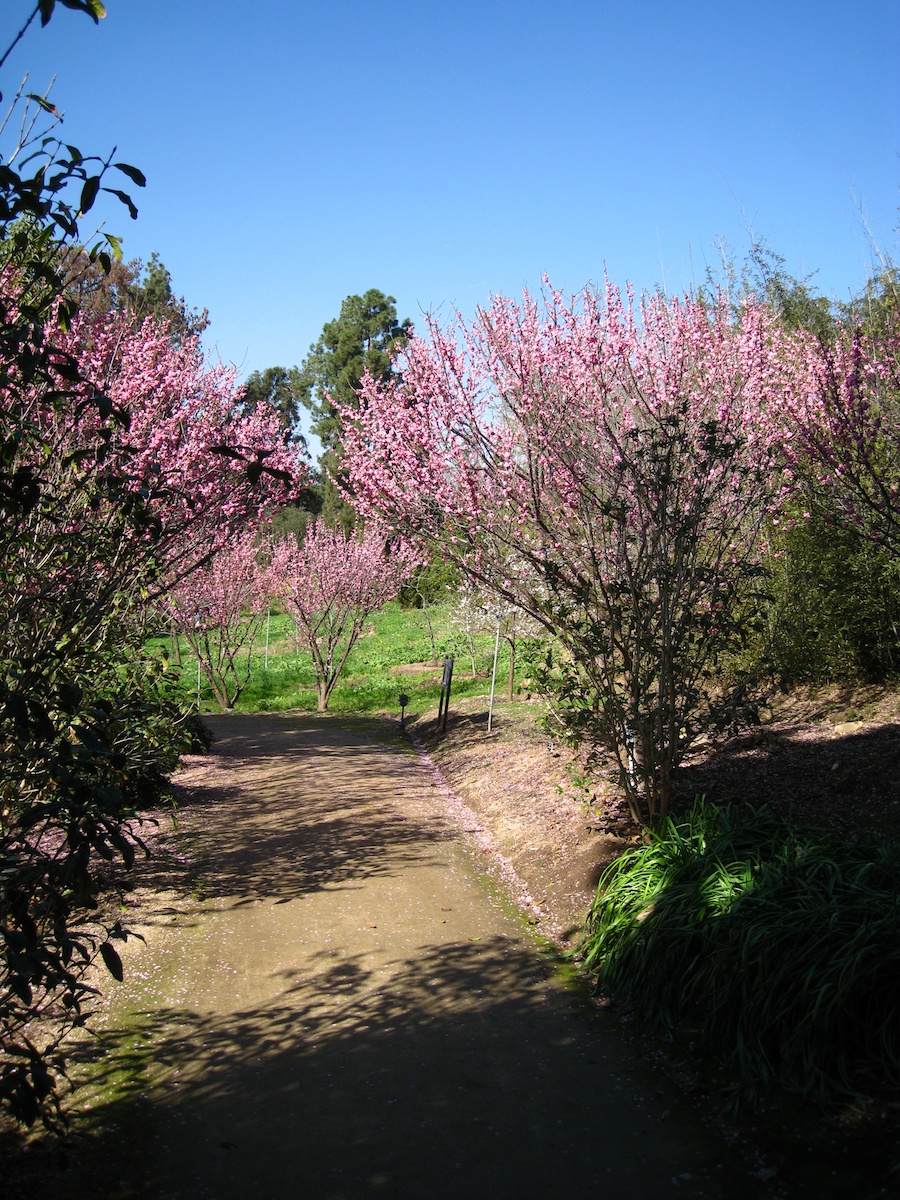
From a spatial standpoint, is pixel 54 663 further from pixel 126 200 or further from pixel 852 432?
pixel 852 432

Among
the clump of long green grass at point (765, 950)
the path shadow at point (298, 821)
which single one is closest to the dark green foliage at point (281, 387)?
the path shadow at point (298, 821)

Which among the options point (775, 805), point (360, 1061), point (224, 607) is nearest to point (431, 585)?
point (224, 607)

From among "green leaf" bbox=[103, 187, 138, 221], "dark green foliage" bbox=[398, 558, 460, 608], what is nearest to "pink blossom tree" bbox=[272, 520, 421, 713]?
"dark green foliage" bbox=[398, 558, 460, 608]

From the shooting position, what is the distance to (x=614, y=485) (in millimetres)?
6145

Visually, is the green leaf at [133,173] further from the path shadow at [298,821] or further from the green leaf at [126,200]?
the path shadow at [298,821]

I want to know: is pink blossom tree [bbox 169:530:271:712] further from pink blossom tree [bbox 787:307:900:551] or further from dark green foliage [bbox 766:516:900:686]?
pink blossom tree [bbox 787:307:900:551]

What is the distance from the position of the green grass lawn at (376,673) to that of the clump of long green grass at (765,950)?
10313 mm

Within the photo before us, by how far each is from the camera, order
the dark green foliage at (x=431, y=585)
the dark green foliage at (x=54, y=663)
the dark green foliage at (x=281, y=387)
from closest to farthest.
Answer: the dark green foliage at (x=54, y=663), the dark green foliage at (x=431, y=585), the dark green foliage at (x=281, y=387)

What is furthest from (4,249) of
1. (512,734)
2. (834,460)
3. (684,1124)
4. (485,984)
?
(512,734)

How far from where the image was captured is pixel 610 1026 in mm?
4168

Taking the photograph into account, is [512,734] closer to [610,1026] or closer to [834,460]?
[834,460]

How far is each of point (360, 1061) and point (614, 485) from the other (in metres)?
3.76

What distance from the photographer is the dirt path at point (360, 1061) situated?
10.0 ft

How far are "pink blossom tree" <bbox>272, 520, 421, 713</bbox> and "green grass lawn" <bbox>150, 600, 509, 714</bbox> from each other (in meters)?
1.06
